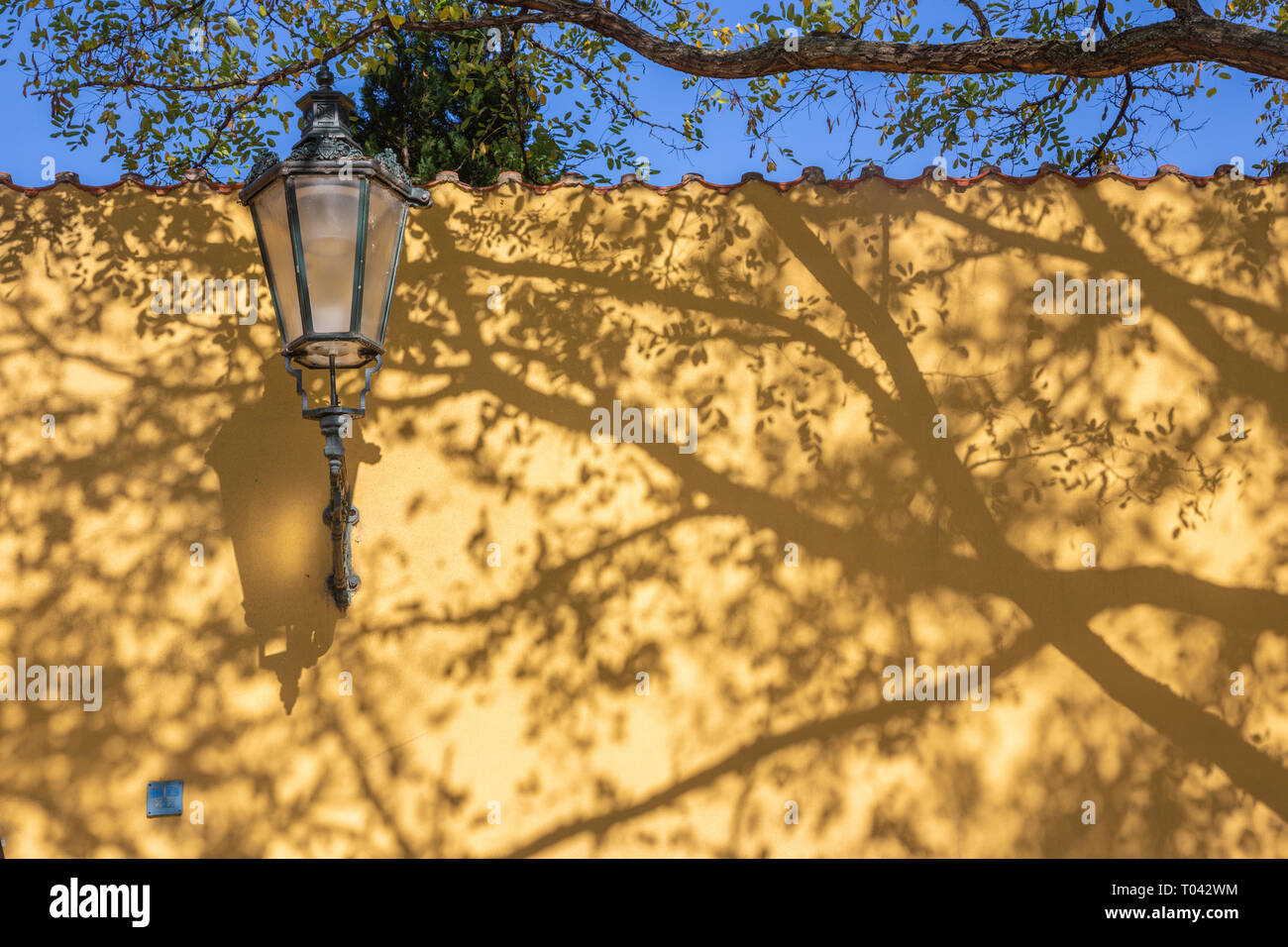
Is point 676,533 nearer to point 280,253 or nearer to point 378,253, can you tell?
point 378,253

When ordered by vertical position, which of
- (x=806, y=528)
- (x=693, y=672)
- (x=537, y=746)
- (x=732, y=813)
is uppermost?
(x=806, y=528)

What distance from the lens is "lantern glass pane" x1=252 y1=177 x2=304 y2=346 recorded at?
3.18 metres

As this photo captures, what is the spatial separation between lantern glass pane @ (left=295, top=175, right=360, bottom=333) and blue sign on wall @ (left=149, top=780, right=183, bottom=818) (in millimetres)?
1879

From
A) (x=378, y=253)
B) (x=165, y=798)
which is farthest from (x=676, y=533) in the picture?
(x=165, y=798)

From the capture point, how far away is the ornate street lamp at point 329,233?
123 inches

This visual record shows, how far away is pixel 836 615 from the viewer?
388 centimetres

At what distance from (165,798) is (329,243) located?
2188 millimetres

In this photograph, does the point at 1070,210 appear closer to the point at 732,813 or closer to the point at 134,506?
the point at 732,813

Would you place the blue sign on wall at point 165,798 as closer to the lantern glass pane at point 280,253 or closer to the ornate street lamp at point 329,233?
the ornate street lamp at point 329,233

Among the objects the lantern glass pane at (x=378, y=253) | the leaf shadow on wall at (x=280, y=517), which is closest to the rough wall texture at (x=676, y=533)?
the leaf shadow on wall at (x=280, y=517)

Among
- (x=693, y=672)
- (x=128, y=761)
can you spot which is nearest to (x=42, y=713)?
(x=128, y=761)

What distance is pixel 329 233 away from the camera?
3145 millimetres

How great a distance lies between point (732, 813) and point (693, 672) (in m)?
0.56

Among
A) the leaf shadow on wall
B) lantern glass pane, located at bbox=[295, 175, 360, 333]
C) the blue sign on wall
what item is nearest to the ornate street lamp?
lantern glass pane, located at bbox=[295, 175, 360, 333]
